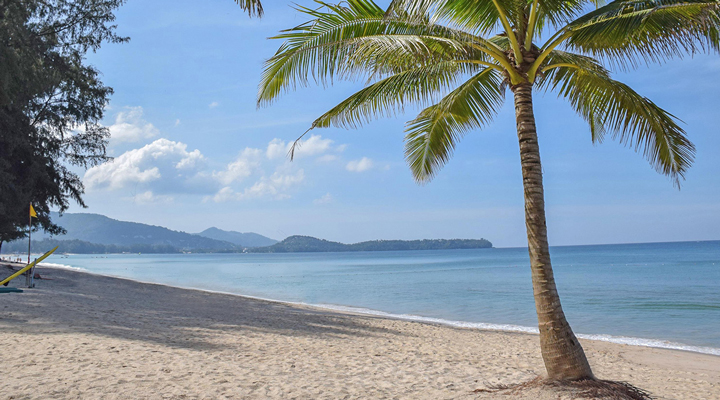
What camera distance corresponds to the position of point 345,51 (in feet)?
17.3

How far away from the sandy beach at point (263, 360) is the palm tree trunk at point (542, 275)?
36 centimetres

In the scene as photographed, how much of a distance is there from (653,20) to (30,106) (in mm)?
20761

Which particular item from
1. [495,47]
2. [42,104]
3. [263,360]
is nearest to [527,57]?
[495,47]

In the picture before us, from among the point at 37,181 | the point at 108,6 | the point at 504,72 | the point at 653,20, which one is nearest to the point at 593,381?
the point at 504,72

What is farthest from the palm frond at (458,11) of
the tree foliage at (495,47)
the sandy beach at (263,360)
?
the sandy beach at (263,360)

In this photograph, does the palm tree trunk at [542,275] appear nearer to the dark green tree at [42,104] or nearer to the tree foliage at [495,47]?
the tree foliage at [495,47]

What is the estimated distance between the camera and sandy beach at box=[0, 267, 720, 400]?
5.29 m

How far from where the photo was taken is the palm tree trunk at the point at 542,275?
4.88 meters

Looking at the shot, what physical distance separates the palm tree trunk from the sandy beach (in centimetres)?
36

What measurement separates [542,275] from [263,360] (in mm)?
4163

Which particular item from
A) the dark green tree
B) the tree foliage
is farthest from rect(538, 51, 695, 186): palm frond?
the dark green tree

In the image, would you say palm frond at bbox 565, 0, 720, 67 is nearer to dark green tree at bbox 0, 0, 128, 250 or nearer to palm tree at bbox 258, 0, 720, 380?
palm tree at bbox 258, 0, 720, 380

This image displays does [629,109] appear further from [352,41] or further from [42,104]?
[42,104]

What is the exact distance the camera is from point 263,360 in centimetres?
696
